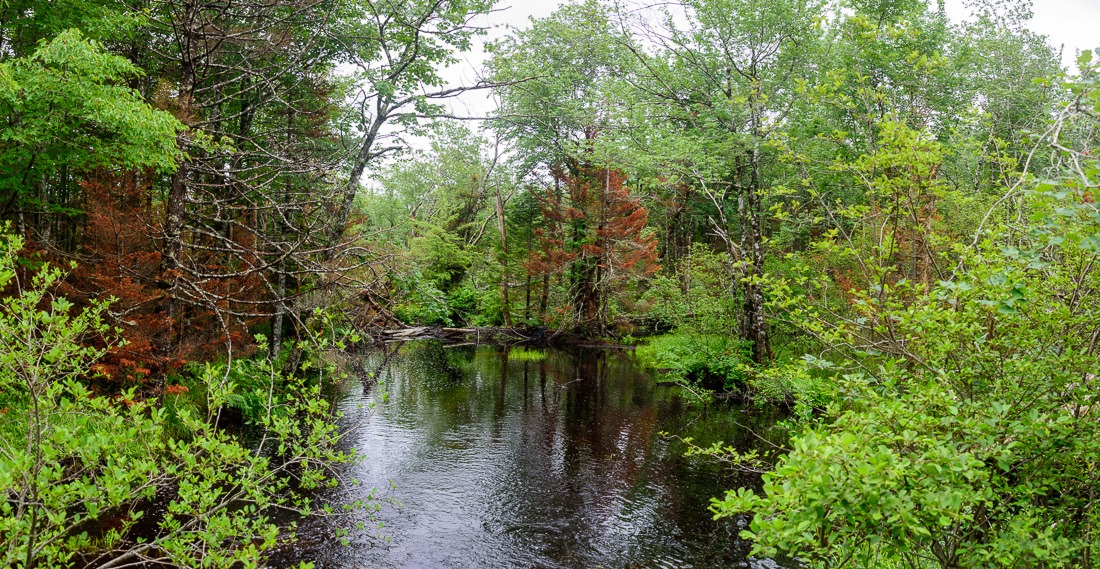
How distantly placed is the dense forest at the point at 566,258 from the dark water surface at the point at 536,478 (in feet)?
2.78

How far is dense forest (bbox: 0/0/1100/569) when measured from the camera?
320cm

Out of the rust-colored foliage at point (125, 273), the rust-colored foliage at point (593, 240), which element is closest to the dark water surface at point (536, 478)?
the rust-colored foliage at point (125, 273)

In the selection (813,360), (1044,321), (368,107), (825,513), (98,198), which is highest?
(368,107)

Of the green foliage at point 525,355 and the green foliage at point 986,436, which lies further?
the green foliage at point 525,355

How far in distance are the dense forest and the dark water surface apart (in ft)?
2.78

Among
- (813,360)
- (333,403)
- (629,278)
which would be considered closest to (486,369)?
(333,403)

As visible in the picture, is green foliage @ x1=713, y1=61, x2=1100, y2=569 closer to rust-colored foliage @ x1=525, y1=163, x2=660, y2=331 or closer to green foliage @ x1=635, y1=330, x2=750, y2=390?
green foliage @ x1=635, y1=330, x2=750, y2=390

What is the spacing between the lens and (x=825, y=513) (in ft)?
9.49

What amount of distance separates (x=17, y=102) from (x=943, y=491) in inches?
375

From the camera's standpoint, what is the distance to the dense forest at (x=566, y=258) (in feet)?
10.5

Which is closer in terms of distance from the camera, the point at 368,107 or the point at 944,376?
the point at 944,376

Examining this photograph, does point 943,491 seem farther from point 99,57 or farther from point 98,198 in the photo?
point 98,198

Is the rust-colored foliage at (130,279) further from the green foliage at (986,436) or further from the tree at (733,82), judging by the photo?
the tree at (733,82)

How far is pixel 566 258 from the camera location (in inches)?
1037
